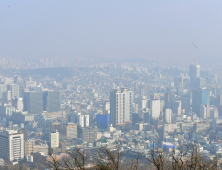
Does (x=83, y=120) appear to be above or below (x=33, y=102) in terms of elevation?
below

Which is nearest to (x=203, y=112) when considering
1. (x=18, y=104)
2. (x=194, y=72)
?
(x=194, y=72)

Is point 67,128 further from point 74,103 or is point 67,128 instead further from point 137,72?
point 137,72

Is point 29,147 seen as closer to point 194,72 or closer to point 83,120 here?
point 83,120

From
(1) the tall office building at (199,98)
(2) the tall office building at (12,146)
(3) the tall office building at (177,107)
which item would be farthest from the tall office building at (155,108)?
(2) the tall office building at (12,146)

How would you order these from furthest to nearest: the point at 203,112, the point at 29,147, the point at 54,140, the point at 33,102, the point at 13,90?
1. the point at 13,90
2. the point at 33,102
3. the point at 203,112
4. the point at 54,140
5. the point at 29,147

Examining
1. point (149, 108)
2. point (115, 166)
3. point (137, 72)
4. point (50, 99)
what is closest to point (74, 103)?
point (50, 99)

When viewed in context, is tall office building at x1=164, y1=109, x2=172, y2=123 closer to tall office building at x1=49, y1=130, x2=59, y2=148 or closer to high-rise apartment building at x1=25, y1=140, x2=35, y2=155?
tall office building at x1=49, y1=130, x2=59, y2=148

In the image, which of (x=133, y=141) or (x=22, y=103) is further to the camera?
(x=22, y=103)

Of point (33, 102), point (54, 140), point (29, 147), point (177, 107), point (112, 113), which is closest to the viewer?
point (29, 147)
